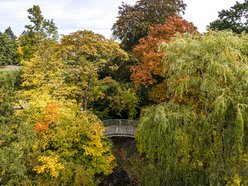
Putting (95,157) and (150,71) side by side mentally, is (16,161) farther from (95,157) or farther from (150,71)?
(150,71)

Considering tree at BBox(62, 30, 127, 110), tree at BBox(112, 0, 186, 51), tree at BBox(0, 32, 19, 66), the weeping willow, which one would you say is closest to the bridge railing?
tree at BBox(62, 30, 127, 110)

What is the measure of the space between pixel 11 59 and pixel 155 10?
101ft

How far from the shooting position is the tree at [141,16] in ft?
75.8

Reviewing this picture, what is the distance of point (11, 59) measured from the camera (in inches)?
1839

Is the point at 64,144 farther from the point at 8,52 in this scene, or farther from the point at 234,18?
the point at 8,52

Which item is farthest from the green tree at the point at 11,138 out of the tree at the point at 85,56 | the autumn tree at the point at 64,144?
the tree at the point at 85,56

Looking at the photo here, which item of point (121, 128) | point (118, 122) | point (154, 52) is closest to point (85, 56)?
point (154, 52)

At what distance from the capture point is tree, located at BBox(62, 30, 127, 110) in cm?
1923

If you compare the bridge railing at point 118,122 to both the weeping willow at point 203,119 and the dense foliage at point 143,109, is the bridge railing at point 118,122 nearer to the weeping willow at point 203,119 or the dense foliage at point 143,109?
the dense foliage at point 143,109

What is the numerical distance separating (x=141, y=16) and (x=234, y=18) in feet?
25.6

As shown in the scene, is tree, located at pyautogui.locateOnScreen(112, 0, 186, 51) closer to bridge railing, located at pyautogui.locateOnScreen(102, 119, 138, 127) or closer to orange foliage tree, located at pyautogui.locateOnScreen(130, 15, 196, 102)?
orange foliage tree, located at pyautogui.locateOnScreen(130, 15, 196, 102)

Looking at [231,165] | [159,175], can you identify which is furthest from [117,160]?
[231,165]

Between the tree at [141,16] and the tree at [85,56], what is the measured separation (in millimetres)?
3741

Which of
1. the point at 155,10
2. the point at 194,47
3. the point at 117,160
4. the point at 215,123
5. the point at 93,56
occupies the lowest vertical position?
the point at 117,160
